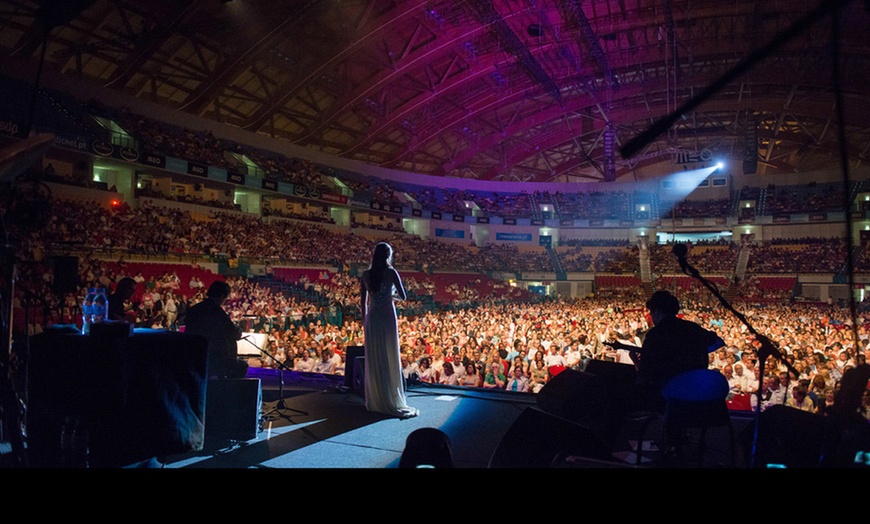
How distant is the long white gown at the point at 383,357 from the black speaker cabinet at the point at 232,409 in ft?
4.13

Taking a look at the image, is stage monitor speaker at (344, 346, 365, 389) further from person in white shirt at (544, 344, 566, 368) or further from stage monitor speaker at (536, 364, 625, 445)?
person in white shirt at (544, 344, 566, 368)

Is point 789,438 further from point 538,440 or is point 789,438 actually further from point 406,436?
point 406,436

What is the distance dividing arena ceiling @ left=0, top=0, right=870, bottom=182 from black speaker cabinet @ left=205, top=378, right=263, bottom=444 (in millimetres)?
18328

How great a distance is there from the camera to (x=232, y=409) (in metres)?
4.03

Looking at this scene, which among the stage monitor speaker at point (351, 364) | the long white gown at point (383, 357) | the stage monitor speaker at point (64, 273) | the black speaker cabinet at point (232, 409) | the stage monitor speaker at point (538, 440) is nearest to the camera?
the stage monitor speaker at point (538, 440)

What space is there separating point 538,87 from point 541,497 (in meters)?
30.8

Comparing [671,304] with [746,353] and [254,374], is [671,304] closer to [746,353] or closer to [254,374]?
[254,374]

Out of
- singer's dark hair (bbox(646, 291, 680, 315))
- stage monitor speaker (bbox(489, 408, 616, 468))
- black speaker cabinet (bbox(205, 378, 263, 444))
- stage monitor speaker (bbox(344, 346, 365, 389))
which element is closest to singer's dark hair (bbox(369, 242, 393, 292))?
black speaker cabinet (bbox(205, 378, 263, 444))

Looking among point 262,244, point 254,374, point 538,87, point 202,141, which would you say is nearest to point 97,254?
point 262,244

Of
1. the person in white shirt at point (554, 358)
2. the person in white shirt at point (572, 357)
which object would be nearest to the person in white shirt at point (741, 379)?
the person in white shirt at point (572, 357)

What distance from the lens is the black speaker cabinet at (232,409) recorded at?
13.1ft

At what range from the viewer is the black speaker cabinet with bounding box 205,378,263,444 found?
4004mm

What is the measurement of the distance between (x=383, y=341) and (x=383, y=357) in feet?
0.52

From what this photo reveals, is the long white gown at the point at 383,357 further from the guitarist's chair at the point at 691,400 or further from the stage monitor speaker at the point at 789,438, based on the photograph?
the stage monitor speaker at the point at 789,438
